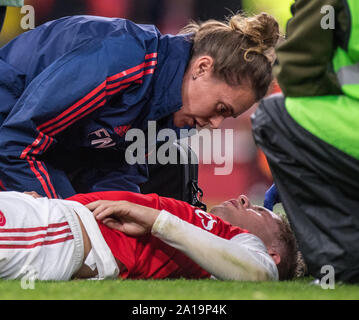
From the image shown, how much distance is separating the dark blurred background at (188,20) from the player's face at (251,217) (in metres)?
3.04

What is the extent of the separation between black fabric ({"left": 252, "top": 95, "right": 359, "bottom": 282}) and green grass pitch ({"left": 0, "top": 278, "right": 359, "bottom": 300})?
9 centimetres

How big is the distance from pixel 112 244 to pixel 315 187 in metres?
0.66

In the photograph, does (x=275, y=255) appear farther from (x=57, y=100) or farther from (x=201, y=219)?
(x=57, y=100)

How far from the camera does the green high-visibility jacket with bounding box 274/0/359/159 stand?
5.44 feet

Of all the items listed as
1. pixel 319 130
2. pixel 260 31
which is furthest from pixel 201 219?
pixel 260 31

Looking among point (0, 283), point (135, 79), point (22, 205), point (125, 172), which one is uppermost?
point (135, 79)

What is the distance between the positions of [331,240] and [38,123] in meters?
1.15

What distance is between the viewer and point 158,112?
265 centimetres

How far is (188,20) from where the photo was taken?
5.60 meters

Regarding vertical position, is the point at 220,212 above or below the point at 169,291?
below
